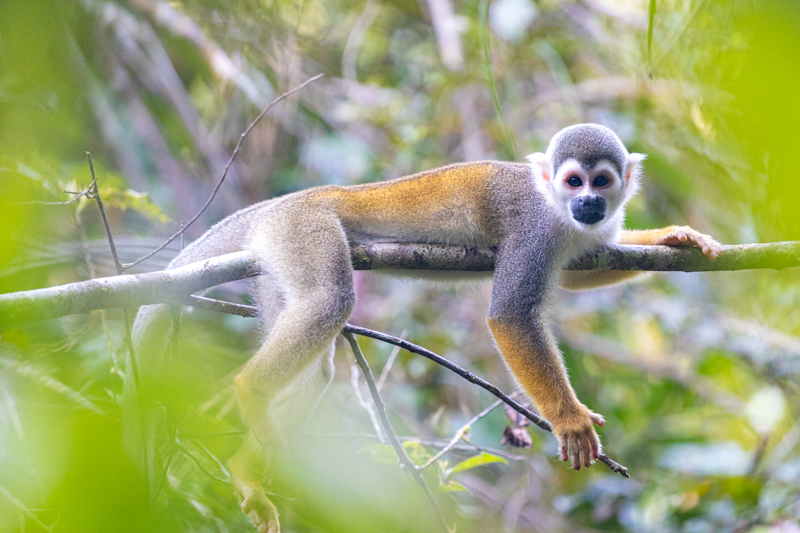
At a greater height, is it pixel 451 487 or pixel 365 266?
pixel 365 266

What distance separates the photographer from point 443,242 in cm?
291

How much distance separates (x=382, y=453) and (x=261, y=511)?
530 mm

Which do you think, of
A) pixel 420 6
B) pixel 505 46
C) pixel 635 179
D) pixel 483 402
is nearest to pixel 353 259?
pixel 635 179

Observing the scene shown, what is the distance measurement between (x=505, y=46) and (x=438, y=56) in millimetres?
782

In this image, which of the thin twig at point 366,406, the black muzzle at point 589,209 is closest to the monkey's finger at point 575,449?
the thin twig at point 366,406

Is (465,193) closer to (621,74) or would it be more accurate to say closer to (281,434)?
(281,434)

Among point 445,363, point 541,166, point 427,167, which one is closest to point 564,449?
point 445,363

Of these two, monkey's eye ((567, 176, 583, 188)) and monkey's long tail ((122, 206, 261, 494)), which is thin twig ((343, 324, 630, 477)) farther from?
monkey's eye ((567, 176, 583, 188))

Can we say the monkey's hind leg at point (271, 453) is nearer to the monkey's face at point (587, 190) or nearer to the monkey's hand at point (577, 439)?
the monkey's hand at point (577, 439)

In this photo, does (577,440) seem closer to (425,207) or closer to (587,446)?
(587,446)

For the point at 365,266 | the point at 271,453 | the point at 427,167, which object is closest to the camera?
the point at 271,453

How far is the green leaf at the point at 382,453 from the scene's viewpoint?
2.41 meters

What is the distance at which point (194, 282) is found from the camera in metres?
→ 2.12

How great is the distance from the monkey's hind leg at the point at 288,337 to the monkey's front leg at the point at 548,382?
74cm
